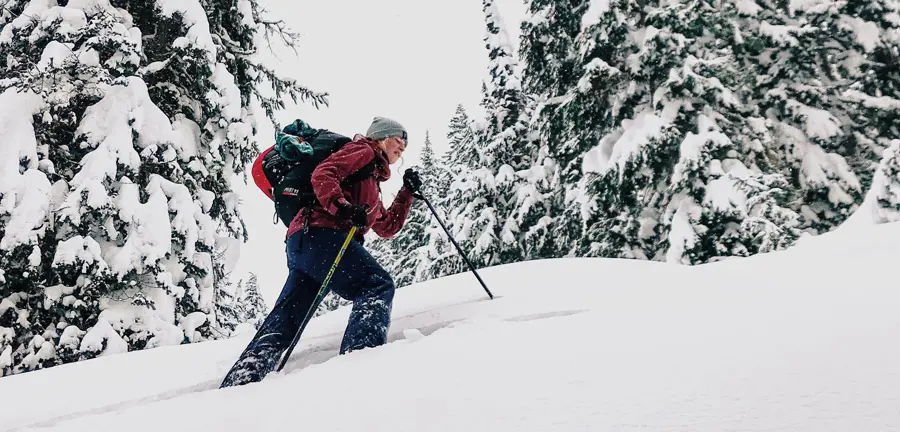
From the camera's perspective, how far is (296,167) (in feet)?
11.8

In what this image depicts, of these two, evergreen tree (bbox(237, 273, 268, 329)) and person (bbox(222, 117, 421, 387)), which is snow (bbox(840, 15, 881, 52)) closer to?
person (bbox(222, 117, 421, 387))

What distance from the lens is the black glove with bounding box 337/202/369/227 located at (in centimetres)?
332

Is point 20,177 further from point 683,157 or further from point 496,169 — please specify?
point 496,169

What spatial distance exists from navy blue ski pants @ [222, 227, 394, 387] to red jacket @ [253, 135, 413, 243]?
0.25ft

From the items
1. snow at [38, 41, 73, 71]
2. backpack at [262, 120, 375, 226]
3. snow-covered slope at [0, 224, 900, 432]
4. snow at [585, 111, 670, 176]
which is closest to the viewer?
snow-covered slope at [0, 224, 900, 432]

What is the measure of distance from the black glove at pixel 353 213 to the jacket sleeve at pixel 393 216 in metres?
0.78

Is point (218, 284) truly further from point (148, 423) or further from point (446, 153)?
point (446, 153)

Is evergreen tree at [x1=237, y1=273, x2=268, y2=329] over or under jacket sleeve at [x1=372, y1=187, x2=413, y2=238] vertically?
under

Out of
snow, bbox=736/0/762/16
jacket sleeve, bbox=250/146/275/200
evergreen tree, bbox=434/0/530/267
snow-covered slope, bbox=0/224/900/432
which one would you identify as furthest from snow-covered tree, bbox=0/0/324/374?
snow, bbox=736/0/762/16

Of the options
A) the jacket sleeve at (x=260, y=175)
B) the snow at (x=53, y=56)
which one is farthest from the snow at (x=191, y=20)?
the jacket sleeve at (x=260, y=175)

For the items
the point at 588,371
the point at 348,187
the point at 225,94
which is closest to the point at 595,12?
the point at 225,94

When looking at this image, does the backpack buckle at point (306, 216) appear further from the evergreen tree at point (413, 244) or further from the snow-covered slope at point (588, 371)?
the evergreen tree at point (413, 244)

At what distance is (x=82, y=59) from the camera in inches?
262

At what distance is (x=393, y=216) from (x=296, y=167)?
966 millimetres
